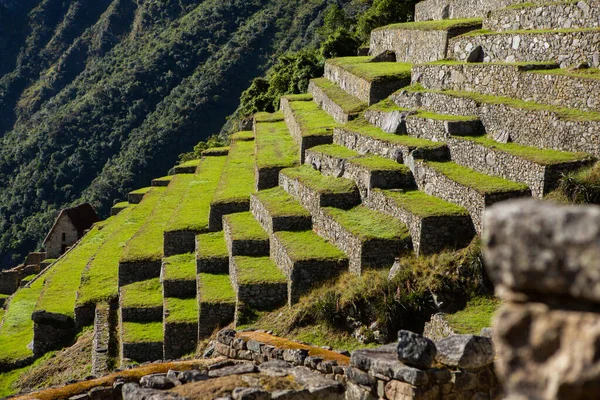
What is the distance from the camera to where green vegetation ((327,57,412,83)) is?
26375 millimetres

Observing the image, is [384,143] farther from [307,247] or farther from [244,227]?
[244,227]

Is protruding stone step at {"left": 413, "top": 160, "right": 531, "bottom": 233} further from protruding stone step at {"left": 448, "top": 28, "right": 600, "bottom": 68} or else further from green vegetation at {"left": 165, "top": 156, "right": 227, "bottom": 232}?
green vegetation at {"left": 165, "top": 156, "right": 227, "bottom": 232}

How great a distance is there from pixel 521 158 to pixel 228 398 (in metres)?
8.60

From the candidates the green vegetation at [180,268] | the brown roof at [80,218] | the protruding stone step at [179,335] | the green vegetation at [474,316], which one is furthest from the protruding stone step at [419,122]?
the brown roof at [80,218]

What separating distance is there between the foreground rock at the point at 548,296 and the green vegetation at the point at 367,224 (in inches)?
560

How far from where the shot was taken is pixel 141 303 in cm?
2448

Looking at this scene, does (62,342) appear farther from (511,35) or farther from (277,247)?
(511,35)

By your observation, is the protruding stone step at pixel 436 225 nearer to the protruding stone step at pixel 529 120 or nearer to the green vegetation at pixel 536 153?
the green vegetation at pixel 536 153

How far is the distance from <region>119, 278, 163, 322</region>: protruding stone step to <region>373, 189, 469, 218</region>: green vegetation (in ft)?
25.3

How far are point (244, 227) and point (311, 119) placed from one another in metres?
7.06

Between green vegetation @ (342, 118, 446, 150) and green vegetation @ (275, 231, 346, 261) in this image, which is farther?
green vegetation @ (342, 118, 446, 150)

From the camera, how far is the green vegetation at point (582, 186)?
15102mm

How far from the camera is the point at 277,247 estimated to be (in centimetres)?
2125

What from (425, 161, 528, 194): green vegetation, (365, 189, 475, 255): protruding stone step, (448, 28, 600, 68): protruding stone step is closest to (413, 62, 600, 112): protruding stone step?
(448, 28, 600, 68): protruding stone step
